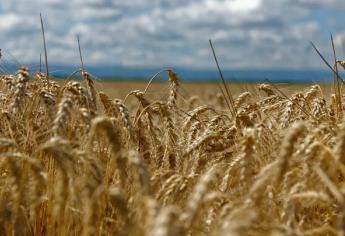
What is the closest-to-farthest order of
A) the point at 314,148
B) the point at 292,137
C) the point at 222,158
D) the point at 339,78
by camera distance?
the point at 292,137, the point at 314,148, the point at 222,158, the point at 339,78

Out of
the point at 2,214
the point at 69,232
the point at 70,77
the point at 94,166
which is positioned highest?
the point at 70,77

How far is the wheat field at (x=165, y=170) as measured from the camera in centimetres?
223

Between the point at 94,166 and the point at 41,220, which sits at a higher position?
the point at 94,166

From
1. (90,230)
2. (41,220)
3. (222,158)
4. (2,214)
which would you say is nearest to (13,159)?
(2,214)

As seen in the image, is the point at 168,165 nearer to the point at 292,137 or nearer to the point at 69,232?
the point at 69,232

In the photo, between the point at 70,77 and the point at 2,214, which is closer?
the point at 2,214

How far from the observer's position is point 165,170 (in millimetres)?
3098

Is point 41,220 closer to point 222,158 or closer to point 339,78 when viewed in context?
point 222,158

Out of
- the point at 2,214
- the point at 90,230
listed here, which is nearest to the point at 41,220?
the point at 2,214

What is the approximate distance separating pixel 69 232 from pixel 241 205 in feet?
2.86

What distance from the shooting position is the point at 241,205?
242 cm

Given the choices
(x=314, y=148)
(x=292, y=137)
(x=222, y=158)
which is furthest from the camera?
(x=222, y=158)

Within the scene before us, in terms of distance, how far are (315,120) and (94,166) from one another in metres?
1.47

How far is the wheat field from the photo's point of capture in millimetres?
2232
